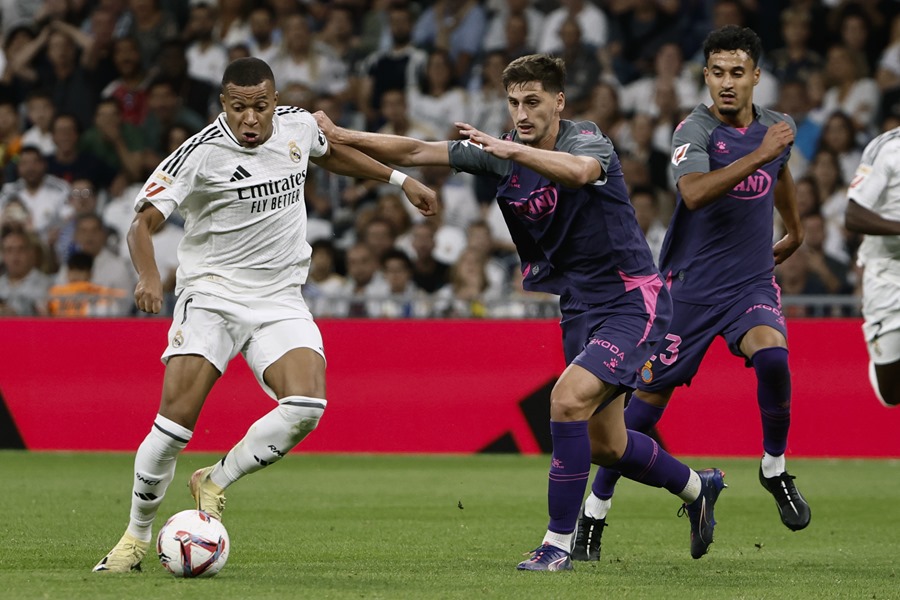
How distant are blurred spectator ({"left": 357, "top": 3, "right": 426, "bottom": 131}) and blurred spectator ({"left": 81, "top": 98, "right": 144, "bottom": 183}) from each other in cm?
271

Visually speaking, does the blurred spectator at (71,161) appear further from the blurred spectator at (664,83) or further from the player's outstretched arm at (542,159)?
the player's outstretched arm at (542,159)

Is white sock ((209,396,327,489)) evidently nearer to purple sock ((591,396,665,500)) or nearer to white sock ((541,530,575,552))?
white sock ((541,530,575,552))

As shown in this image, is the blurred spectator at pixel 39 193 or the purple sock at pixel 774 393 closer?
the purple sock at pixel 774 393

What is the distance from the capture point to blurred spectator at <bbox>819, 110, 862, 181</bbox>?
1599 centimetres

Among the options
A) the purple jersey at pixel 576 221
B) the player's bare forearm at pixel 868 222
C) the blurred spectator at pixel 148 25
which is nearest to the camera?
the purple jersey at pixel 576 221

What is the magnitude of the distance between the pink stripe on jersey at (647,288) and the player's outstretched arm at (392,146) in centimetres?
106

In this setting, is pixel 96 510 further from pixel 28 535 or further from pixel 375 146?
pixel 375 146

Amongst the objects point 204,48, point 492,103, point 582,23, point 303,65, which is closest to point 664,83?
point 582,23

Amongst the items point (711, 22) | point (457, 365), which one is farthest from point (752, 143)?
point (711, 22)

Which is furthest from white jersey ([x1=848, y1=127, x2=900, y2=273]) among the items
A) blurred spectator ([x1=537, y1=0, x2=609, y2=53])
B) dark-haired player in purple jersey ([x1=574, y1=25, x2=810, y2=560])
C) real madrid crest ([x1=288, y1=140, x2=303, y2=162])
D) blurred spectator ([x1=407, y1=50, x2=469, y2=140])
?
blurred spectator ([x1=537, y1=0, x2=609, y2=53])

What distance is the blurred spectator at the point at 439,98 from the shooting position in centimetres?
1742

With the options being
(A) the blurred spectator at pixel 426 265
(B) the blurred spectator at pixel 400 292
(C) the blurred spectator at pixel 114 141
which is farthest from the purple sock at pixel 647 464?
(C) the blurred spectator at pixel 114 141

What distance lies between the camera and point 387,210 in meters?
16.0

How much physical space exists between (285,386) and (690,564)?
221 centimetres
